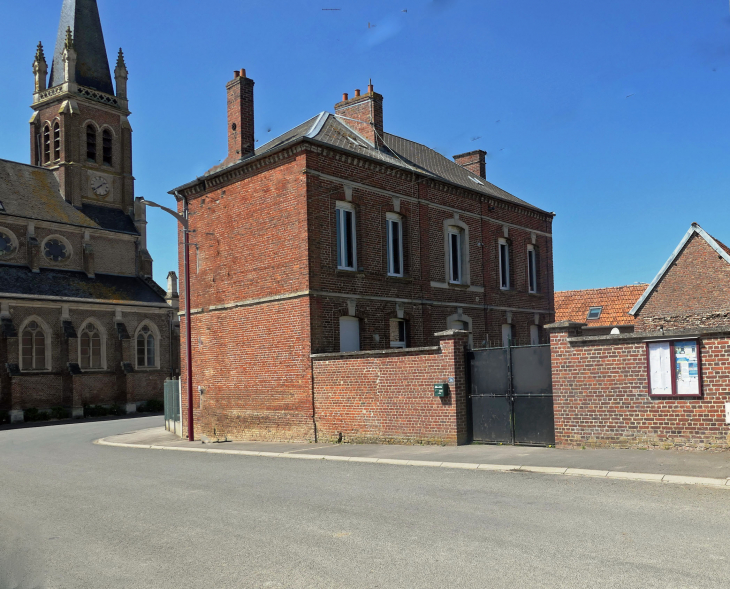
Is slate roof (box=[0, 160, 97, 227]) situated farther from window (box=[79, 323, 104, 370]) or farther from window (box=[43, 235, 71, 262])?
window (box=[79, 323, 104, 370])

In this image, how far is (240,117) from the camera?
21625 millimetres

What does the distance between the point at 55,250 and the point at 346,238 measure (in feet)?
100

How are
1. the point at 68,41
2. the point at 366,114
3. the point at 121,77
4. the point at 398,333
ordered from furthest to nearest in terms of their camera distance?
the point at 121,77 < the point at 68,41 < the point at 366,114 < the point at 398,333

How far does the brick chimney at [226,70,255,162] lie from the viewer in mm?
21594

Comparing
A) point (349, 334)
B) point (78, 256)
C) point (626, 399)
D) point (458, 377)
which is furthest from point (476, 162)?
point (78, 256)

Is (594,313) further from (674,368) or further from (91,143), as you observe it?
(91,143)

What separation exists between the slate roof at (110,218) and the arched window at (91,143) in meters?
3.66

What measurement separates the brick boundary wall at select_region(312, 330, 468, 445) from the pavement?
45 centimetres

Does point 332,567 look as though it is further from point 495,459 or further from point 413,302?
point 413,302

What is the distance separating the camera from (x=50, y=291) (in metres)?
40.8

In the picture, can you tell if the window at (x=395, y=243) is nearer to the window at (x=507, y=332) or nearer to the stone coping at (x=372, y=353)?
the stone coping at (x=372, y=353)

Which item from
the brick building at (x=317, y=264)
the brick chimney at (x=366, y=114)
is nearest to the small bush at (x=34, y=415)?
the brick building at (x=317, y=264)

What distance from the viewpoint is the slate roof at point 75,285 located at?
39.7 metres

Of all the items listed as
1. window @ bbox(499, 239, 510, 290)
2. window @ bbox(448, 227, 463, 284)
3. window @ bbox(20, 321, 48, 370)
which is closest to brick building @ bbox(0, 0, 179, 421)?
window @ bbox(20, 321, 48, 370)
